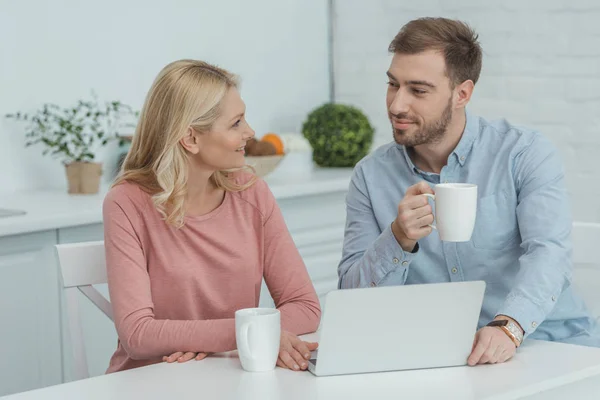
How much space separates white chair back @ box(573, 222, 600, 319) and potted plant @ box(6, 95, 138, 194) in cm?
155

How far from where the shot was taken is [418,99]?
1.99 meters

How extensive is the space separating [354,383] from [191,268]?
0.59 m

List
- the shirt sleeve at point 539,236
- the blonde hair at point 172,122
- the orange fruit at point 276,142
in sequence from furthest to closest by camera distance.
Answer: the orange fruit at point 276,142 < the blonde hair at point 172,122 < the shirt sleeve at point 539,236

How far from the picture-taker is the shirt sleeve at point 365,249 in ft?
5.89

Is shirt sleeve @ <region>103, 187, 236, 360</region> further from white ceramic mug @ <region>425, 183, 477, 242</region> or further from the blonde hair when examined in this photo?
white ceramic mug @ <region>425, 183, 477, 242</region>

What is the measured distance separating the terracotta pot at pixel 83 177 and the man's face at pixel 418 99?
1.30 meters

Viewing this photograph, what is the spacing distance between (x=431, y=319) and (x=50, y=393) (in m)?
0.58

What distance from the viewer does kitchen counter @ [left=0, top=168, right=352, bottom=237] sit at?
2.55 meters

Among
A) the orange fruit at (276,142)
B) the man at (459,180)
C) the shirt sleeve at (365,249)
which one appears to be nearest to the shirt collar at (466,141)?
the man at (459,180)

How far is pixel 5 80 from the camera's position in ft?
10.1

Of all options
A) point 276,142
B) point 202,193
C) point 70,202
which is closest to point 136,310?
point 202,193

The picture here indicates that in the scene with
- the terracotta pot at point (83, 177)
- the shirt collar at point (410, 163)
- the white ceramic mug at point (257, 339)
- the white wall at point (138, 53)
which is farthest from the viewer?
the white wall at point (138, 53)

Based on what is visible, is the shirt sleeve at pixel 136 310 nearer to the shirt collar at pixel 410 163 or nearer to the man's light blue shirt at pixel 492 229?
the man's light blue shirt at pixel 492 229

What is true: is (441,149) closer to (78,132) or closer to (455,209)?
(455,209)
